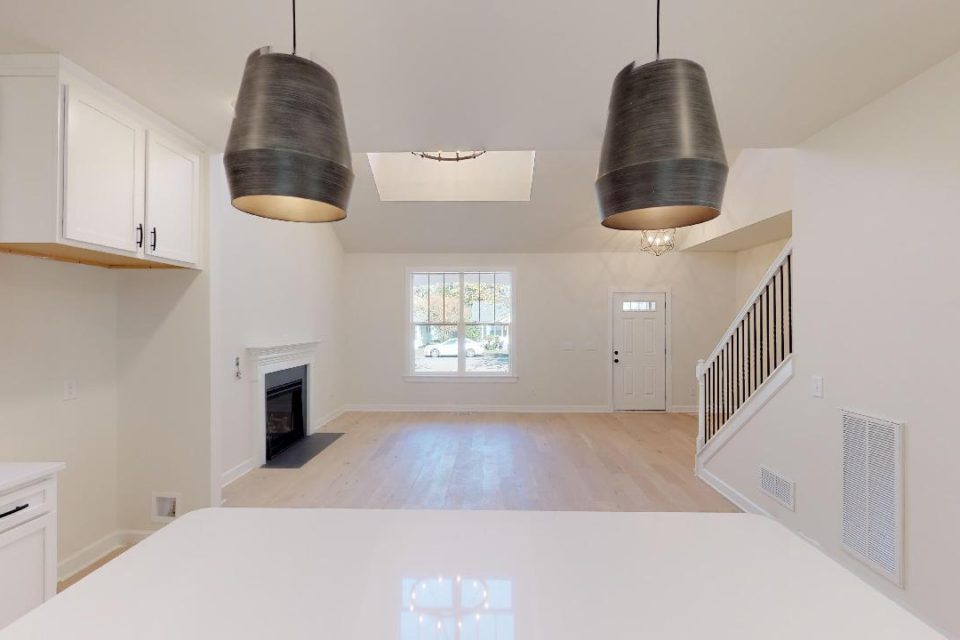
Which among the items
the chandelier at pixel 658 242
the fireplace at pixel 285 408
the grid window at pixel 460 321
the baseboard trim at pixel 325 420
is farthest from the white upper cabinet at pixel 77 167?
the chandelier at pixel 658 242

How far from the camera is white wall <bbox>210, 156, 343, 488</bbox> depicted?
331cm

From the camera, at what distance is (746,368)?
4.00 metres

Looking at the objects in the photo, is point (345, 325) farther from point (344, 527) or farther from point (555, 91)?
point (344, 527)

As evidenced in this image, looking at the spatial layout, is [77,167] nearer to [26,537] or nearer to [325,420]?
[26,537]

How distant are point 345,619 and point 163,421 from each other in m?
2.85

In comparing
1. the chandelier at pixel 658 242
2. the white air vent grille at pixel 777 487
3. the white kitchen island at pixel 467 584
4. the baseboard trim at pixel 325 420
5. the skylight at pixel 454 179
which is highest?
the skylight at pixel 454 179

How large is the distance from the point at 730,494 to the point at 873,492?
4.85ft

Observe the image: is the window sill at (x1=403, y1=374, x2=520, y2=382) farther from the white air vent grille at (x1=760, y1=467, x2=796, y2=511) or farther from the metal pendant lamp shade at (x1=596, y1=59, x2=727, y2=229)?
the metal pendant lamp shade at (x1=596, y1=59, x2=727, y2=229)

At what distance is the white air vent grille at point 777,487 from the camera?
10.3ft

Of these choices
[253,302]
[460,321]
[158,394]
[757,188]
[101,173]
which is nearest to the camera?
[101,173]

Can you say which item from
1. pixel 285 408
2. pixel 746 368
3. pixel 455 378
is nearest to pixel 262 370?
pixel 285 408

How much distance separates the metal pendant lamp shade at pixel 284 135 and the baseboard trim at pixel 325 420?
559cm

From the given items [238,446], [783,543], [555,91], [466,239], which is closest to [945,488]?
[783,543]

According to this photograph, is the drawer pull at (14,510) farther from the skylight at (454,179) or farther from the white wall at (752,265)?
the white wall at (752,265)
